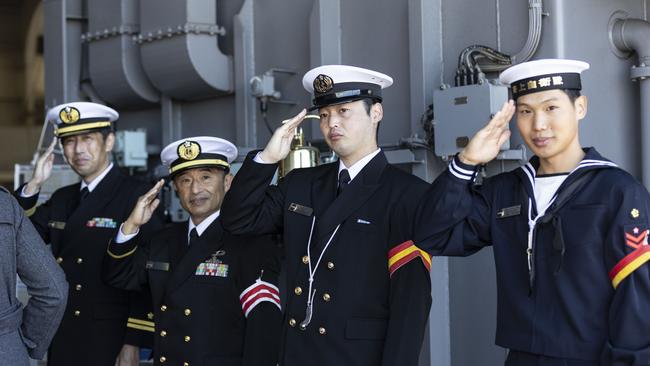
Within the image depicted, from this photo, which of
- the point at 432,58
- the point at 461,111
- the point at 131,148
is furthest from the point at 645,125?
the point at 131,148

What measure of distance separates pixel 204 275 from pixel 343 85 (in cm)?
90

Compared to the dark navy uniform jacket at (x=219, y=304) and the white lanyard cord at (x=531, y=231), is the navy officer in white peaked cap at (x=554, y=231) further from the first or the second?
the dark navy uniform jacket at (x=219, y=304)

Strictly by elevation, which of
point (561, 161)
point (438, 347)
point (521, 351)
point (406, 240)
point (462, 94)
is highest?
point (462, 94)

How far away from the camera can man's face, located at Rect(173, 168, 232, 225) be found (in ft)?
11.3

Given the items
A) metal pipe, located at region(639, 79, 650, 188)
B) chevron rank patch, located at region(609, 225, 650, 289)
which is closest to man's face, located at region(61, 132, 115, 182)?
metal pipe, located at region(639, 79, 650, 188)

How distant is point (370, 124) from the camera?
2.95 meters

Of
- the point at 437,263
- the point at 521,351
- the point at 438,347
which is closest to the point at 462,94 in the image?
the point at 437,263

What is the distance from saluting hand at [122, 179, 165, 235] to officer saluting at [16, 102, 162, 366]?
0.92ft

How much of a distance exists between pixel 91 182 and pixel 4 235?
145cm

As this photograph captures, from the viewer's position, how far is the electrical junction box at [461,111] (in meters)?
3.62

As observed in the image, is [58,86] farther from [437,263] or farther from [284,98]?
[437,263]

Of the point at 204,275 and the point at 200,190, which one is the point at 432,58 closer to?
the point at 200,190

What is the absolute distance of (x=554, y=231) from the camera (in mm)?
2408

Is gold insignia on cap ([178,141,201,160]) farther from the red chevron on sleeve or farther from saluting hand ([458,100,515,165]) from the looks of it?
saluting hand ([458,100,515,165])
